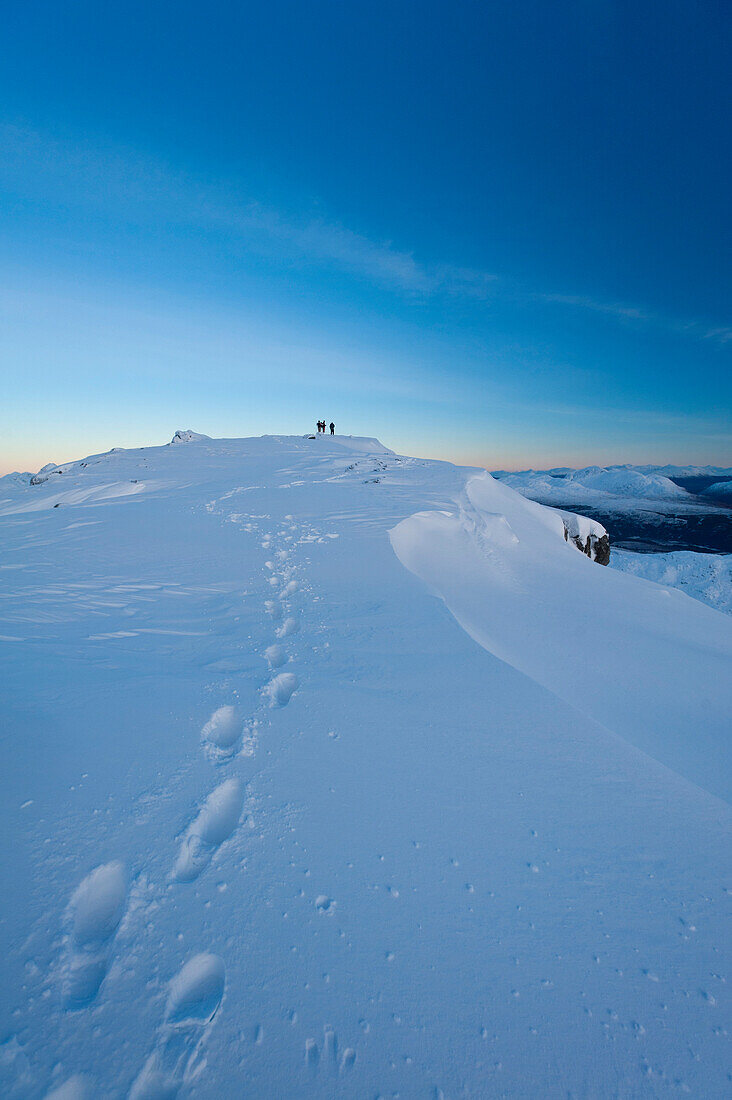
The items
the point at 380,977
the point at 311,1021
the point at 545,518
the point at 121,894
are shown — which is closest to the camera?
the point at 311,1021

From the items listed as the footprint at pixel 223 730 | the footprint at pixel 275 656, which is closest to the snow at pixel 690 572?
the footprint at pixel 275 656

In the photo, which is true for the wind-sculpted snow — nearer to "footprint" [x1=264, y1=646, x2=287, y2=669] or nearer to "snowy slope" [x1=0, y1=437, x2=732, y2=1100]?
"snowy slope" [x1=0, y1=437, x2=732, y2=1100]

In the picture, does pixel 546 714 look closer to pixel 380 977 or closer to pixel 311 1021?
pixel 380 977

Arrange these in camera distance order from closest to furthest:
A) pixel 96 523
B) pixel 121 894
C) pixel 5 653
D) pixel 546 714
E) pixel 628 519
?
pixel 121 894, pixel 546 714, pixel 5 653, pixel 96 523, pixel 628 519

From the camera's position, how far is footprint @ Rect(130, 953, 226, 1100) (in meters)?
1.48

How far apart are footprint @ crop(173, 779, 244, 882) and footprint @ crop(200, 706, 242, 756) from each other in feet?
1.07

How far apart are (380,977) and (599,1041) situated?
2.91 ft

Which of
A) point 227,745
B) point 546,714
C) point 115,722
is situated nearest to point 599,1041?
point 546,714

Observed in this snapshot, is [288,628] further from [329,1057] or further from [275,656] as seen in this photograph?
[329,1057]

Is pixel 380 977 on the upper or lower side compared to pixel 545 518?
lower

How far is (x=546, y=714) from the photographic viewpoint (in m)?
3.44

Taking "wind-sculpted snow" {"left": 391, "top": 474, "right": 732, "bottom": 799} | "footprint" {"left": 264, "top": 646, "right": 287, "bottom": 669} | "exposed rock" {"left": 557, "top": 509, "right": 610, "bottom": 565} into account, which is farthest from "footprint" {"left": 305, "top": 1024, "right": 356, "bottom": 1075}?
"exposed rock" {"left": 557, "top": 509, "right": 610, "bottom": 565}

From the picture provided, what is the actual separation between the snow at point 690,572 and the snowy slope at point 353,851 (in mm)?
25800

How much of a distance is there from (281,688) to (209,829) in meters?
1.29
